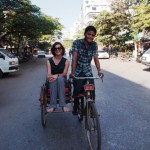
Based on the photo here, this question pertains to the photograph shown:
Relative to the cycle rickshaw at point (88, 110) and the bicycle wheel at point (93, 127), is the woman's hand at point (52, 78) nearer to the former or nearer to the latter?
the cycle rickshaw at point (88, 110)

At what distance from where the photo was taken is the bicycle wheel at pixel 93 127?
4.12 metres

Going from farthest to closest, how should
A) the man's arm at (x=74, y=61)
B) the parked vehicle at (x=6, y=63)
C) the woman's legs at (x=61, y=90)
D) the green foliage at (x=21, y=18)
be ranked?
the green foliage at (x=21, y=18) < the parked vehicle at (x=6, y=63) < the woman's legs at (x=61, y=90) < the man's arm at (x=74, y=61)

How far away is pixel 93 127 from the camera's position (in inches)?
171

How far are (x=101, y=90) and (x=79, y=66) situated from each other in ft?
17.4

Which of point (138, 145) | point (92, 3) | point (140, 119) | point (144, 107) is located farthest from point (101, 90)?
point (92, 3)

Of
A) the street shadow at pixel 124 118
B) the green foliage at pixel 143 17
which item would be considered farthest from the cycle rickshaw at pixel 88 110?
the green foliage at pixel 143 17

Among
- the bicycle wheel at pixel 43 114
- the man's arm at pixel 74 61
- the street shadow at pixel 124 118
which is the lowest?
the street shadow at pixel 124 118

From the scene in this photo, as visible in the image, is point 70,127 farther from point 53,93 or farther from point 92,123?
point 92,123

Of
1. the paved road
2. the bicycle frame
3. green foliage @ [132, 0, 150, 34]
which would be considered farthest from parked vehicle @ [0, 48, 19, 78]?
green foliage @ [132, 0, 150, 34]

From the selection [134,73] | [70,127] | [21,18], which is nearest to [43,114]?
[70,127]

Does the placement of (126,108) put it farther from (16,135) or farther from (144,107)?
(16,135)

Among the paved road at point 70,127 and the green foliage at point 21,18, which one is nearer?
the paved road at point 70,127

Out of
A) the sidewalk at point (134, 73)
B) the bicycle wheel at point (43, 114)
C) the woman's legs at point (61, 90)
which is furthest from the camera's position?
the sidewalk at point (134, 73)

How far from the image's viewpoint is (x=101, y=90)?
10492 millimetres
